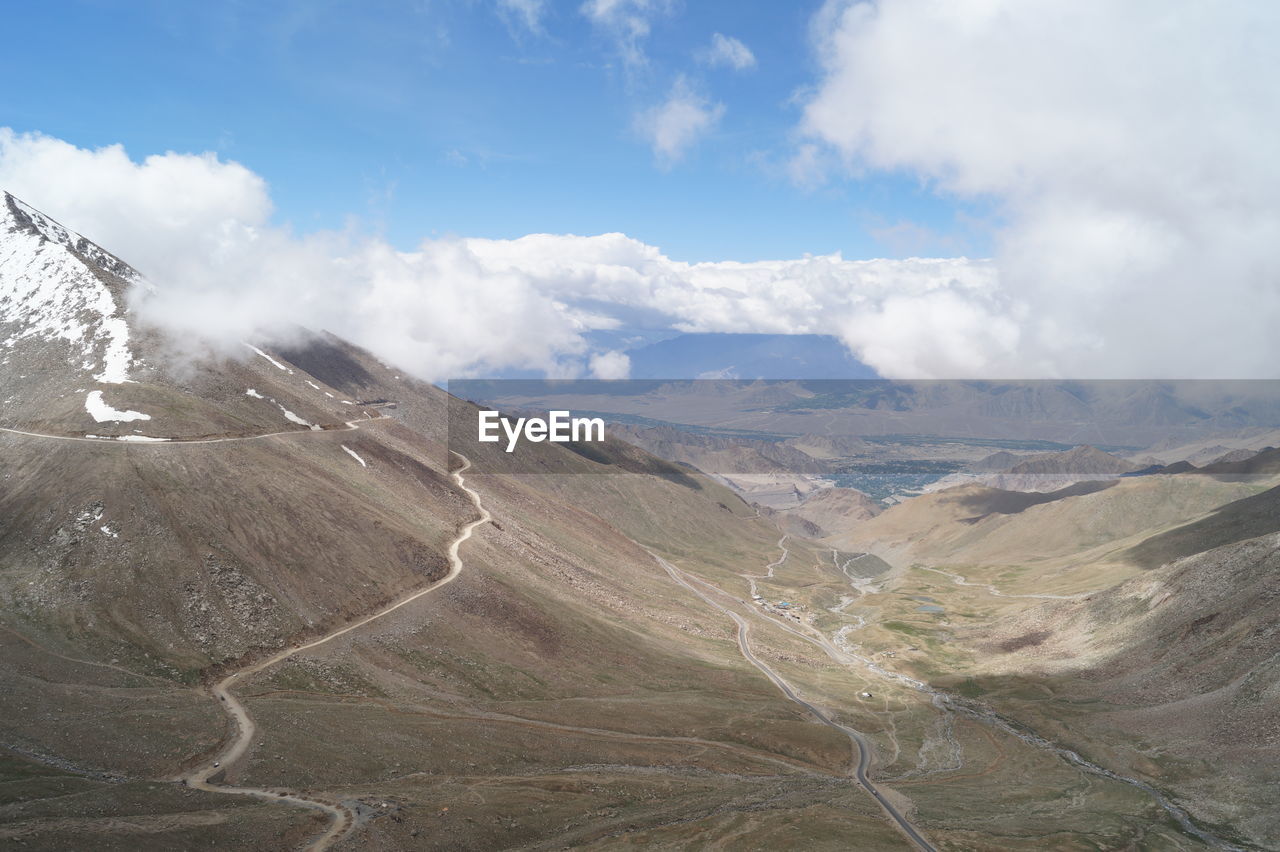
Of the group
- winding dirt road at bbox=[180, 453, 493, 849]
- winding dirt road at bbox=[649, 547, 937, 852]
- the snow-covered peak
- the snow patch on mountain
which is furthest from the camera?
the snow-covered peak

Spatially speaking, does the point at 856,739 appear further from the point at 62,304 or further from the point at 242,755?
the point at 62,304

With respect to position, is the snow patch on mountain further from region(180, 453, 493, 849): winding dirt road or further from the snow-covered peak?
region(180, 453, 493, 849): winding dirt road

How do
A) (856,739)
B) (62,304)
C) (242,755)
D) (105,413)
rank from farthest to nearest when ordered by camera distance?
1. (62,304)
2. (105,413)
3. (856,739)
4. (242,755)

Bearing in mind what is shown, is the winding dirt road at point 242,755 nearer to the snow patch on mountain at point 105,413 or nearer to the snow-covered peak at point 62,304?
the snow patch on mountain at point 105,413

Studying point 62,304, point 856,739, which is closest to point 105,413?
point 62,304

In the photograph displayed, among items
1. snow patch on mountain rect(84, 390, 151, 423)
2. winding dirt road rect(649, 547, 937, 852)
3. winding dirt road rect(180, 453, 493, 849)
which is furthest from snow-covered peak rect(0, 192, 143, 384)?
winding dirt road rect(649, 547, 937, 852)

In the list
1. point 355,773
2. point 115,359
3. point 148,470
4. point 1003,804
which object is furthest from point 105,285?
point 1003,804
